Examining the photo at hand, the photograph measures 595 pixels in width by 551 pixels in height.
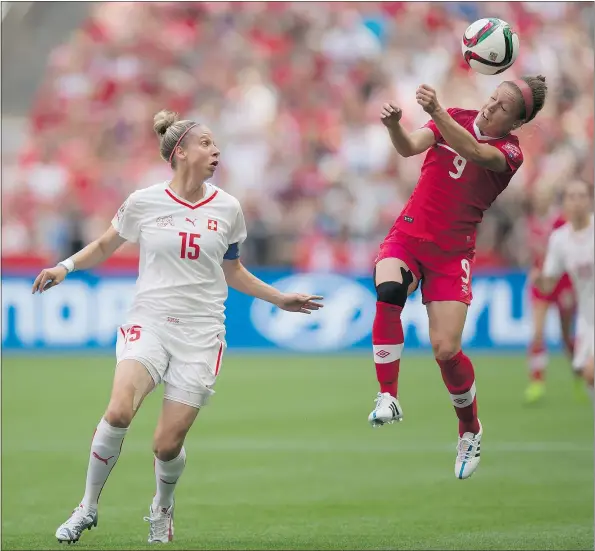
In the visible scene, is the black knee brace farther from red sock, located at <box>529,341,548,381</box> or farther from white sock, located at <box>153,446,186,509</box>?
red sock, located at <box>529,341,548,381</box>

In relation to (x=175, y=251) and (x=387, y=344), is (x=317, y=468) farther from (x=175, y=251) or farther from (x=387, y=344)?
(x=175, y=251)

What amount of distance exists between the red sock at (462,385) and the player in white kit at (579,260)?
11.0ft

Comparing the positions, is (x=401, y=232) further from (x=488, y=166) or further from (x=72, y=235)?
(x=72, y=235)

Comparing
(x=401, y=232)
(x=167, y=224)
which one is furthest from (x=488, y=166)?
(x=167, y=224)

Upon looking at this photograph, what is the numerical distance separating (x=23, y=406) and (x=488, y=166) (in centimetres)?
857

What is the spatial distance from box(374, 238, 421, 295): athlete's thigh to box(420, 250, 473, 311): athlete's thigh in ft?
0.26

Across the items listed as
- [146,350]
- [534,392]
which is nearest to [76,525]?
[146,350]

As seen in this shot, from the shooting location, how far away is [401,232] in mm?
7562

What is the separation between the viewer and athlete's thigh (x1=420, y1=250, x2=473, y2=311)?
24.5ft

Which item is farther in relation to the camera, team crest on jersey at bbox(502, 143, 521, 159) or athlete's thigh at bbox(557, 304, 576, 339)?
athlete's thigh at bbox(557, 304, 576, 339)

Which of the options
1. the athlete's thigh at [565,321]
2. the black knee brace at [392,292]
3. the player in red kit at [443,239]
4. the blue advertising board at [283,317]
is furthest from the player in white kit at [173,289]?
the blue advertising board at [283,317]

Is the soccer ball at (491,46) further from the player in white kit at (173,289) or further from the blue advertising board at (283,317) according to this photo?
the blue advertising board at (283,317)

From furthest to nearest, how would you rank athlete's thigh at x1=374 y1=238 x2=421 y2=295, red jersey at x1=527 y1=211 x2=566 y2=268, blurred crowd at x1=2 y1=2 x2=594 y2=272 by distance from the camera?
blurred crowd at x1=2 y1=2 x2=594 y2=272 < red jersey at x1=527 y1=211 x2=566 y2=268 < athlete's thigh at x1=374 y1=238 x2=421 y2=295

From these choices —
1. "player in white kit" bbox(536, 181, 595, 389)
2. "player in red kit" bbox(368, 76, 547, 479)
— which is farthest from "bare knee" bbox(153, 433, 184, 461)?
"player in white kit" bbox(536, 181, 595, 389)
